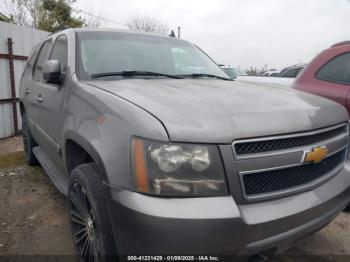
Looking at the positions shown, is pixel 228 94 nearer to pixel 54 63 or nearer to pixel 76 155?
pixel 76 155

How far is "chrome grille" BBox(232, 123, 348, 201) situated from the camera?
170 centimetres

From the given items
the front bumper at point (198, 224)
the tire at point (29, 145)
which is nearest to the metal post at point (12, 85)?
the tire at point (29, 145)

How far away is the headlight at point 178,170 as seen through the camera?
1639 millimetres

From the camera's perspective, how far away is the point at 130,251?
5.50 ft

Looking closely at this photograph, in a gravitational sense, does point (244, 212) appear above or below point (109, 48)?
below

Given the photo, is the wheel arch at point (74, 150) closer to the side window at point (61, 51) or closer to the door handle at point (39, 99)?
the side window at point (61, 51)

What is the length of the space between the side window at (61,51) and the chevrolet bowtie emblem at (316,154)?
6.86ft

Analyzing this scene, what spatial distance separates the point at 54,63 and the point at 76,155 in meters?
0.80

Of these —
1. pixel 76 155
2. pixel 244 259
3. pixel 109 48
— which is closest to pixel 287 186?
pixel 244 259

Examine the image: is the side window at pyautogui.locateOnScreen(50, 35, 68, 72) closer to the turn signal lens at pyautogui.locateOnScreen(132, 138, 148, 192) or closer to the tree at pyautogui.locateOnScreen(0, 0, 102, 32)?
the turn signal lens at pyautogui.locateOnScreen(132, 138, 148, 192)

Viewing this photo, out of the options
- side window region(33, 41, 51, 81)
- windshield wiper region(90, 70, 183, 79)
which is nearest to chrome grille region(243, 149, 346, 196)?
windshield wiper region(90, 70, 183, 79)

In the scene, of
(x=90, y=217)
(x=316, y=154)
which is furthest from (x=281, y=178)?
(x=90, y=217)

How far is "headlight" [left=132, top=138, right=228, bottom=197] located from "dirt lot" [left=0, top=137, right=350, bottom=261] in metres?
1.00

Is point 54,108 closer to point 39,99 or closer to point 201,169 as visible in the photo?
point 39,99
